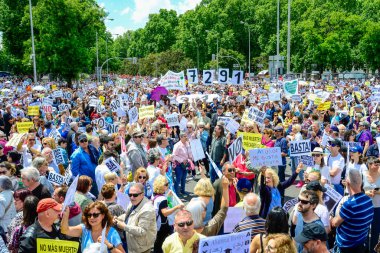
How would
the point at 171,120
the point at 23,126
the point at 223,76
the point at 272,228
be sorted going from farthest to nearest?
the point at 223,76 < the point at 171,120 < the point at 23,126 < the point at 272,228

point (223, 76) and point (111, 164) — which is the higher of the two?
point (223, 76)

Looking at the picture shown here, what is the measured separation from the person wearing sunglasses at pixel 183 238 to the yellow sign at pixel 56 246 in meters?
0.93

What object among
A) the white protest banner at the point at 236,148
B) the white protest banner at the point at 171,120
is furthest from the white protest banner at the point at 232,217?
the white protest banner at the point at 171,120

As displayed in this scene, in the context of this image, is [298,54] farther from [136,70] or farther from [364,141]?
[364,141]

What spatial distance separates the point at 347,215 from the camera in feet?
17.5

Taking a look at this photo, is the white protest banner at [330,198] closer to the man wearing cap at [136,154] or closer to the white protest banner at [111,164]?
the white protest banner at [111,164]

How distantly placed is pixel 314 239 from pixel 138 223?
1993 mm

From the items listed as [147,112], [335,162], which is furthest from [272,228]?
[147,112]

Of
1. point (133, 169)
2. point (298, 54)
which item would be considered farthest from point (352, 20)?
point (133, 169)

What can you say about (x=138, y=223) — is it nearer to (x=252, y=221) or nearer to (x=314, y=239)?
(x=252, y=221)

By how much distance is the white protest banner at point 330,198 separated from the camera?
609 centimetres

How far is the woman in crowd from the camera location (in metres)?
4.56

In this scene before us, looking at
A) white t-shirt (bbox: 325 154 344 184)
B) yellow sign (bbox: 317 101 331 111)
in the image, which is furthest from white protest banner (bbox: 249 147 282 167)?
yellow sign (bbox: 317 101 331 111)

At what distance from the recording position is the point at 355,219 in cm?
532
